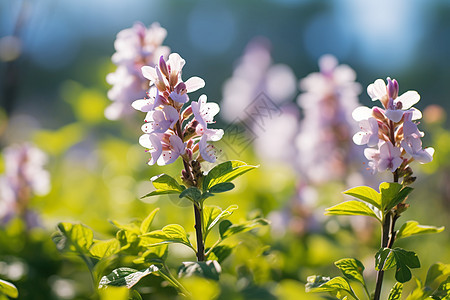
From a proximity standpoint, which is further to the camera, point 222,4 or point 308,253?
point 222,4

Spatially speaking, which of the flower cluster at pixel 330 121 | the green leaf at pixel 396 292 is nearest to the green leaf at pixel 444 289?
the green leaf at pixel 396 292

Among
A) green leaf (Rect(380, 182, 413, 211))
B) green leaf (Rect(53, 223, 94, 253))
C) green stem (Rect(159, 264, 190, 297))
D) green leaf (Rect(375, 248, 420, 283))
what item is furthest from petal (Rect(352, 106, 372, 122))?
green leaf (Rect(53, 223, 94, 253))

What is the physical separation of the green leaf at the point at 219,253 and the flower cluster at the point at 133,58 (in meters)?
0.71

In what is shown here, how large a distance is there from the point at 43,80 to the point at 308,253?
2592 centimetres

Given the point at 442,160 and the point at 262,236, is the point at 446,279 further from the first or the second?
the point at 442,160

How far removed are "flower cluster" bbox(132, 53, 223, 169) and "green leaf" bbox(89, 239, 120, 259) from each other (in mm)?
193

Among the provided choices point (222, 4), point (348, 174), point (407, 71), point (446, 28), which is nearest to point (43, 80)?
point (222, 4)

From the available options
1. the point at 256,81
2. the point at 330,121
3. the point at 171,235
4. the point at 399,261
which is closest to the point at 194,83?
the point at 171,235

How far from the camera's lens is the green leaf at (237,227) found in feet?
3.08

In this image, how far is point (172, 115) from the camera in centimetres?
94

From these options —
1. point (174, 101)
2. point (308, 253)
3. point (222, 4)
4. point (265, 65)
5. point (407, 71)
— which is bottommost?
point (308, 253)

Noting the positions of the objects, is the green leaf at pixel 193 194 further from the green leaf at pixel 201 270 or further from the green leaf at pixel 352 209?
the green leaf at pixel 352 209

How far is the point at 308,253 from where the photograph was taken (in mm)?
1856

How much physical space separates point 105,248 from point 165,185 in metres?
0.21
